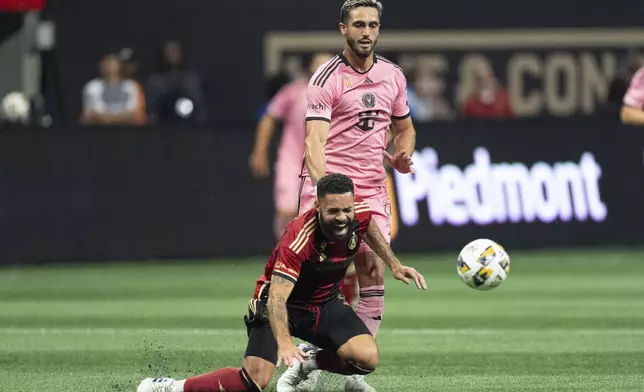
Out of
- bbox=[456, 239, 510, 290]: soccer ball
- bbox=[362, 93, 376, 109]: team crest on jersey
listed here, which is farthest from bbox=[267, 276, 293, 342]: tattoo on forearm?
bbox=[456, 239, 510, 290]: soccer ball

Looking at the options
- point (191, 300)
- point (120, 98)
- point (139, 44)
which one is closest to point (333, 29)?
point (139, 44)

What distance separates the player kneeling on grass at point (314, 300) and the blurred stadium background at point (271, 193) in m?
0.91

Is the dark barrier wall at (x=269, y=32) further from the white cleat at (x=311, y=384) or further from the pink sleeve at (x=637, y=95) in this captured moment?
the white cleat at (x=311, y=384)

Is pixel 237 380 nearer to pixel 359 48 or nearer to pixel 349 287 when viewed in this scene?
pixel 359 48

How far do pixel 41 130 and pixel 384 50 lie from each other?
8.28 metres

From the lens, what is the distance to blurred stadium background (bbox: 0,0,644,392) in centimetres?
1143

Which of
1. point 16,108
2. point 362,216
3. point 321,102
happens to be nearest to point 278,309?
point 362,216

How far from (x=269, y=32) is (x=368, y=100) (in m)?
14.8

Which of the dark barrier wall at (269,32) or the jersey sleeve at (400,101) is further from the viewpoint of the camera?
the dark barrier wall at (269,32)

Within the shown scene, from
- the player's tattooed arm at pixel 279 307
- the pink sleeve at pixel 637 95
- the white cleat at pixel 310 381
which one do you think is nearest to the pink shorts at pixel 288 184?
the pink sleeve at pixel 637 95

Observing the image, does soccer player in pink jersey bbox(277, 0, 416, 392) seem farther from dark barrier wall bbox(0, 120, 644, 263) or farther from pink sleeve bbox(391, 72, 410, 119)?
dark barrier wall bbox(0, 120, 644, 263)

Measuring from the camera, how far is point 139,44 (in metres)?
24.3

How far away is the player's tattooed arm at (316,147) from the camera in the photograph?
9.55m

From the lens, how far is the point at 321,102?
972 centimetres
